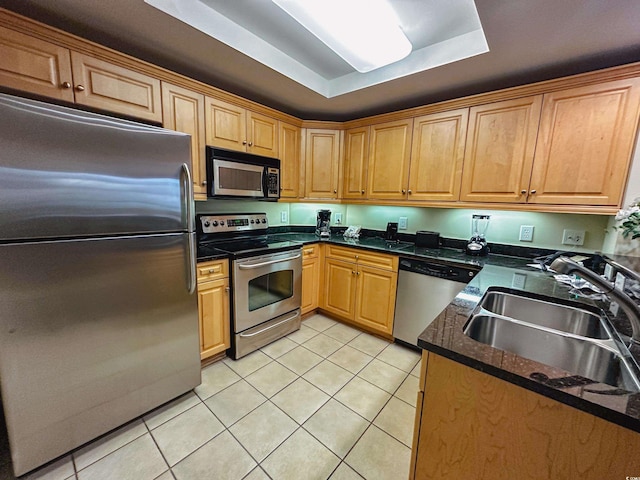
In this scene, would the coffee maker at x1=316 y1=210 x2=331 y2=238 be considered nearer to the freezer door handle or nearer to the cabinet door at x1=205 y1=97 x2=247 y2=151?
the cabinet door at x1=205 y1=97 x2=247 y2=151

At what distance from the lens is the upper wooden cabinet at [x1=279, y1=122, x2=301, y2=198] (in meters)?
2.66

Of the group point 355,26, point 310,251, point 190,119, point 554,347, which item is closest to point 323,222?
point 310,251

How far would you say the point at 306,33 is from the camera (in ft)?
5.74

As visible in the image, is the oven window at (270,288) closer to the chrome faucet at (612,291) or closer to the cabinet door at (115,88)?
the cabinet door at (115,88)

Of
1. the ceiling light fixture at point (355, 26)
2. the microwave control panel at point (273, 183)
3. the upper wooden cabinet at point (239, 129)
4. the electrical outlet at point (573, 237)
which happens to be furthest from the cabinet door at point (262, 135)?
the electrical outlet at point (573, 237)

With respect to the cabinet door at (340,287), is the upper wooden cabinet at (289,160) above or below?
above

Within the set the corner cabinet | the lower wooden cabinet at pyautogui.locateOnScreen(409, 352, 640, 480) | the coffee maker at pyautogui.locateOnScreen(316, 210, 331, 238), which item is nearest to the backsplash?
the coffee maker at pyautogui.locateOnScreen(316, 210, 331, 238)

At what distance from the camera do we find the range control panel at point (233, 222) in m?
2.31

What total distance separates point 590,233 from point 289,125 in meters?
2.73

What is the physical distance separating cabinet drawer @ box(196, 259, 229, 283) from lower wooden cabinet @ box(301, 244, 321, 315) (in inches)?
33.8

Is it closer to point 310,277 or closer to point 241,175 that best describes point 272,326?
point 310,277

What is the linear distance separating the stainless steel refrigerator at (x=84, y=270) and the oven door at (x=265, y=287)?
49cm

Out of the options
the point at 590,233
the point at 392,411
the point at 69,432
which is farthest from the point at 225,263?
the point at 590,233

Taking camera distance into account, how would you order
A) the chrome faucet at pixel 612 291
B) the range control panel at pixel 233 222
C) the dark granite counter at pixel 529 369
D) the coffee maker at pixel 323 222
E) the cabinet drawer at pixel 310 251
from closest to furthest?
the dark granite counter at pixel 529 369 → the chrome faucet at pixel 612 291 → the range control panel at pixel 233 222 → the cabinet drawer at pixel 310 251 → the coffee maker at pixel 323 222
